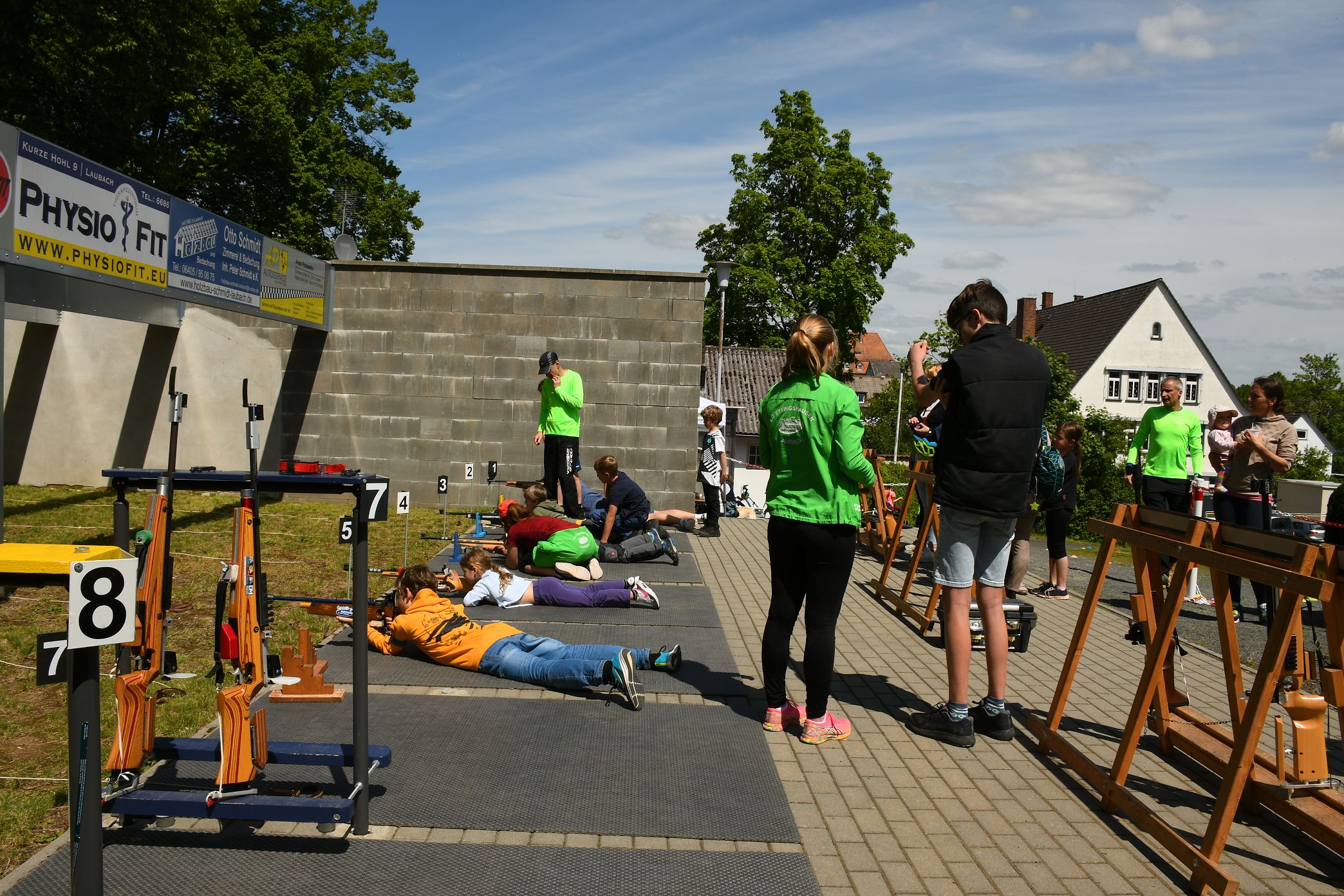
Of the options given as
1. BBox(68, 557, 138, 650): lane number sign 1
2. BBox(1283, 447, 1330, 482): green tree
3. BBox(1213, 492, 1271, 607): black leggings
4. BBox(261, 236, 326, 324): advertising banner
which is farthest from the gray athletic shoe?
BBox(1283, 447, 1330, 482): green tree

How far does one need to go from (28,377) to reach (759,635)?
1178cm

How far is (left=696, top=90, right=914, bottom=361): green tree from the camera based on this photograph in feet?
134

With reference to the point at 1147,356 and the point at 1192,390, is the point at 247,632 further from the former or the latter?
the point at 1192,390

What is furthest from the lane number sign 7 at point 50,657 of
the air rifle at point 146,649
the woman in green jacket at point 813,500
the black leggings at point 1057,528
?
the black leggings at point 1057,528

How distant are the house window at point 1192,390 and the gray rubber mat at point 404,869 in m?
54.8

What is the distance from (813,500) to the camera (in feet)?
15.3

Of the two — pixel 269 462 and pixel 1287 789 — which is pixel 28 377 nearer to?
pixel 269 462

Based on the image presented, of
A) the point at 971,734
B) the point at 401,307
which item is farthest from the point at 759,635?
the point at 401,307

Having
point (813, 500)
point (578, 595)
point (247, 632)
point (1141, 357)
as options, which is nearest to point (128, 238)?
point (578, 595)

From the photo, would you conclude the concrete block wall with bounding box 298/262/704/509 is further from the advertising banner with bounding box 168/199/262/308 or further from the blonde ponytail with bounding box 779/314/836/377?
the blonde ponytail with bounding box 779/314/836/377

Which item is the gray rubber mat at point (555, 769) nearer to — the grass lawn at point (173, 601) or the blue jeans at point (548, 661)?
the blue jeans at point (548, 661)

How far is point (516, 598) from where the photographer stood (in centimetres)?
781

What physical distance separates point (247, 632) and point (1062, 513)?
714 centimetres

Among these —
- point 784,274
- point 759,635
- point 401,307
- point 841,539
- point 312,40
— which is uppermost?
point 312,40
